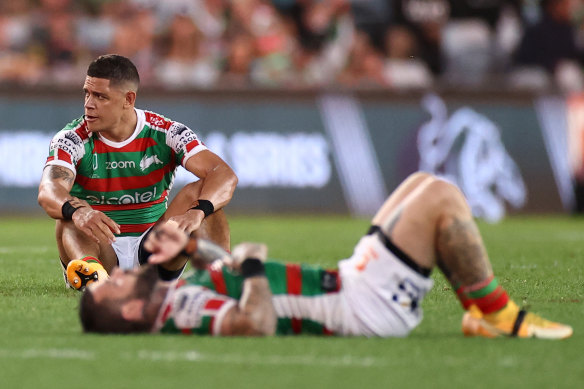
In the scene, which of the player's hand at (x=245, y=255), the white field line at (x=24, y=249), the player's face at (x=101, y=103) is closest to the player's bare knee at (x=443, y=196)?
the player's hand at (x=245, y=255)

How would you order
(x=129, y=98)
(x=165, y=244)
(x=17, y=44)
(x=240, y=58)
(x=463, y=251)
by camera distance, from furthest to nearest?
(x=17, y=44), (x=240, y=58), (x=129, y=98), (x=463, y=251), (x=165, y=244)

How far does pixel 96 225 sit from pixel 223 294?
167 centimetres

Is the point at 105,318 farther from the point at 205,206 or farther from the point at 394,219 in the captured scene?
the point at 205,206

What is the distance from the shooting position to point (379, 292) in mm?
5543

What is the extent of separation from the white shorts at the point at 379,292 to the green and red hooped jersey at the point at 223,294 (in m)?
0.11

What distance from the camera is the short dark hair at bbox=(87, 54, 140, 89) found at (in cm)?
791

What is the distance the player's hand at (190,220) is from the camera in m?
7.38

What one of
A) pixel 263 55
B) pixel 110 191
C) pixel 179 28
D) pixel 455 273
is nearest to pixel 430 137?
pixel 263 55

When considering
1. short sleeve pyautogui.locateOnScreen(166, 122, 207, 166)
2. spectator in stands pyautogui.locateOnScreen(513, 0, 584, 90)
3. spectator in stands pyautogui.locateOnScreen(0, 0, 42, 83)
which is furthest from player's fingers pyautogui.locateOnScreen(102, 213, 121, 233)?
spectator in stands pyautogui.locateOnScreen(513, 0, 584, 90)

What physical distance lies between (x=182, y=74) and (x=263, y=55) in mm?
1329

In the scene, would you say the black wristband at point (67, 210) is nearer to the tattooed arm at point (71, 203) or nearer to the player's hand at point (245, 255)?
the tattooed arm at point (71, 203)

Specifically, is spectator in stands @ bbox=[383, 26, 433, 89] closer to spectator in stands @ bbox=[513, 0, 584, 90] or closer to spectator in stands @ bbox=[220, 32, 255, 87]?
spectator in stands @ bbox=[513, 0, 584, 90]

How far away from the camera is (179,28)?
56.4 feet

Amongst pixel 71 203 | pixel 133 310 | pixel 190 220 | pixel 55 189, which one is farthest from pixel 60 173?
pixel 133 310
